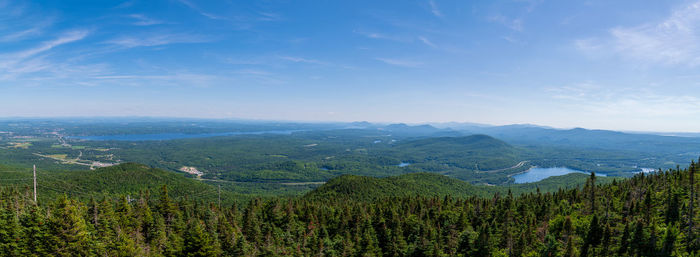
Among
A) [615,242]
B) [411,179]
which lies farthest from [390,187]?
[615,242]

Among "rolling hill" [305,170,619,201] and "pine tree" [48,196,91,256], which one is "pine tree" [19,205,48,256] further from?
"rolling hill" [305,170,619,201]

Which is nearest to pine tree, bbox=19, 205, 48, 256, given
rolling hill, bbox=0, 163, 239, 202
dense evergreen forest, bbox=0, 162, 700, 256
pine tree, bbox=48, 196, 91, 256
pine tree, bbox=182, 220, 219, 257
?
dense evergreen forest, bbox=0, 162, 700, 256

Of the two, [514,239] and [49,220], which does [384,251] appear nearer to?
[514,239]

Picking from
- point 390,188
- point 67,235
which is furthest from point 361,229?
point 390,188

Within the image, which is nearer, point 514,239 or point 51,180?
point 514,239

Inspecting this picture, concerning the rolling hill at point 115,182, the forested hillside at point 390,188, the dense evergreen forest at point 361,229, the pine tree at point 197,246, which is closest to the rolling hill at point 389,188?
the forested hillside at point 390,188

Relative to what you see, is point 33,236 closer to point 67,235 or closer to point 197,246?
point 67,235

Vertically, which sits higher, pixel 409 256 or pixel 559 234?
pixel 559 234

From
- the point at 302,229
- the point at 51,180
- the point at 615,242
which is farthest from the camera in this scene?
the point at 51,180
